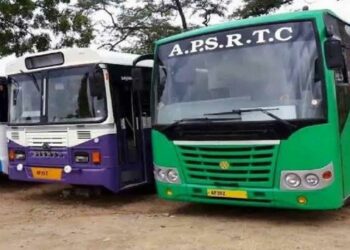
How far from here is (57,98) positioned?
9.38 meters

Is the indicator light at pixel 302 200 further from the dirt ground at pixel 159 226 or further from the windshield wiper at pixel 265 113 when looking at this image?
the windshield wiper at pixel 265 113

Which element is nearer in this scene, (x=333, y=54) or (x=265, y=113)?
(x=333, y=54)

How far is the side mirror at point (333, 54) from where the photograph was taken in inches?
267

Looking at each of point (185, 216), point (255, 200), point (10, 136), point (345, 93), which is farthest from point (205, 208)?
point (10, 136)

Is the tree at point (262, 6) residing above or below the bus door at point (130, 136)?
above

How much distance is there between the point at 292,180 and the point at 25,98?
5116mm

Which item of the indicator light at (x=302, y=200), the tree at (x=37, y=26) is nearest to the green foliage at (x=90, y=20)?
the tree at (x=37, y=26)

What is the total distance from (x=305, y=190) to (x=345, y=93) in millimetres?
1546

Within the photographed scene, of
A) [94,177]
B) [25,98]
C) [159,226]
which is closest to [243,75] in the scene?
[159,226]

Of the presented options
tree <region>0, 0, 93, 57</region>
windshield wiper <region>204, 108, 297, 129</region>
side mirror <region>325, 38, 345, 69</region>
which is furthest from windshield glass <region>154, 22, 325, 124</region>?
tree <region>0, 0, 93, 57</region>

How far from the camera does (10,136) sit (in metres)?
10.1

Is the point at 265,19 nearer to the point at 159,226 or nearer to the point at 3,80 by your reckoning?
the point at 159,226

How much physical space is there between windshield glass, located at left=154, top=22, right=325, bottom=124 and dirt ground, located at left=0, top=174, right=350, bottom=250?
1.43 metres

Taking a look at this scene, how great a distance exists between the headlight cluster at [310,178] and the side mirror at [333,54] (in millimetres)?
1224
